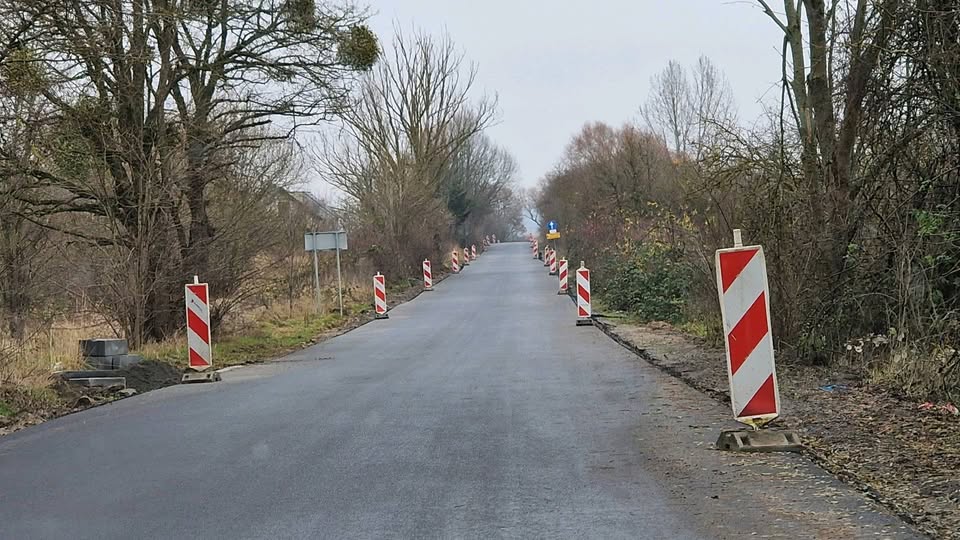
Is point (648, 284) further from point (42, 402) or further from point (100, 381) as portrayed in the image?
point (42, 402)

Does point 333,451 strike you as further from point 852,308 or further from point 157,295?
point 157,295

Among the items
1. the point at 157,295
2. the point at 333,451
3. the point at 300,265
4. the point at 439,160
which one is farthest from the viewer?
the point at 439,160

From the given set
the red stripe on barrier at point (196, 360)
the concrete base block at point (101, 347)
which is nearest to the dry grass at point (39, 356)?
the concrete base block at point (101, 347)

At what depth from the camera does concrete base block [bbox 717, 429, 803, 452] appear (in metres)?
7.04

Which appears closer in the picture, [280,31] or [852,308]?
[852,308]

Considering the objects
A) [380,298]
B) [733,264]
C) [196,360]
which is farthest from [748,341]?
[380,298]

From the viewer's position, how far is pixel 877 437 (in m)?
7.30

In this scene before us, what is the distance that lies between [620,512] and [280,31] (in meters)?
15.3

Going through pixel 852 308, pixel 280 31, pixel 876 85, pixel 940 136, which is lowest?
pixel 852 308

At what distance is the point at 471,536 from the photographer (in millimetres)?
5145

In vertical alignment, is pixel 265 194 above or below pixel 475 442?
above

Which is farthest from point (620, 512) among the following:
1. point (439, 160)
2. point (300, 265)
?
point (439, 160)

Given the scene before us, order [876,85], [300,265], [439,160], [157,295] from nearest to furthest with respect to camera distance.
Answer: [876,85] < [157,295] < [300,265] < [439,160]

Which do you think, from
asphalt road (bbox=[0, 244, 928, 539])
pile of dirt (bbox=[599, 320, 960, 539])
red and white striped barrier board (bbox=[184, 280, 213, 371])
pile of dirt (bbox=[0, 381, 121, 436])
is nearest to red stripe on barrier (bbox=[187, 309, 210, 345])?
red and white striped barrier board (bbox=[184, 280, 213, 371])
